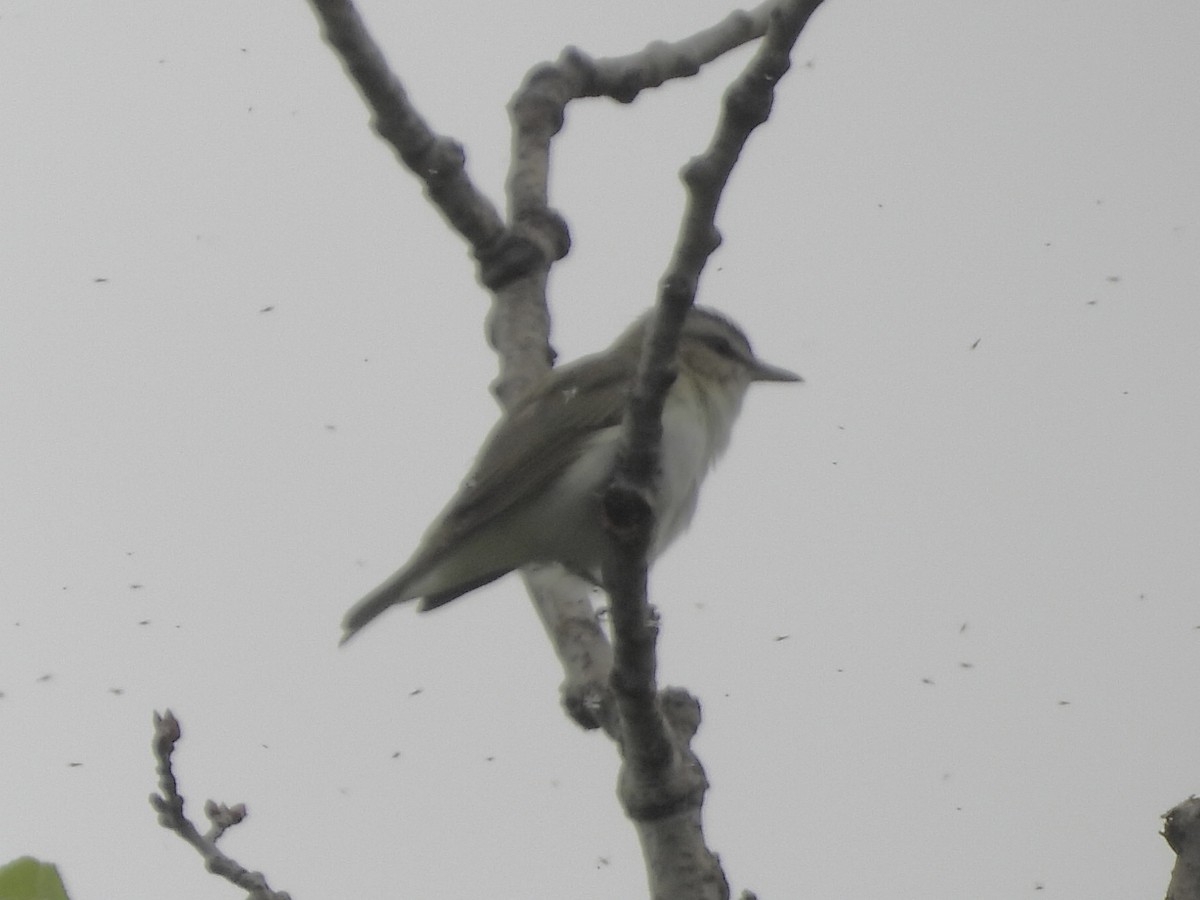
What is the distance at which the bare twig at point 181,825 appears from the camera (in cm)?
341

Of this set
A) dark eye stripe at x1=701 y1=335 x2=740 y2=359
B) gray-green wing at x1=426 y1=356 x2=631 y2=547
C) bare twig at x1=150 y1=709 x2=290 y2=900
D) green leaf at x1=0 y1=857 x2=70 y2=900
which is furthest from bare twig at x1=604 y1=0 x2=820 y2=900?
dark eye stripe at x1=701 y1=335 x2=740 y2=359

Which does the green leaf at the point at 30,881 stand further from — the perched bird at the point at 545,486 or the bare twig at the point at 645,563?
the perched bird at the point at 545,486

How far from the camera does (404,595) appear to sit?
514 centimetres

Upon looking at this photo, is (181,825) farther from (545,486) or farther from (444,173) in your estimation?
(444,173)

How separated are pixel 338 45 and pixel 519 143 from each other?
101 cm

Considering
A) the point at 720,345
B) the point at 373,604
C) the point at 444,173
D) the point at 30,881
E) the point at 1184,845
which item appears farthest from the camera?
the point at 720,345

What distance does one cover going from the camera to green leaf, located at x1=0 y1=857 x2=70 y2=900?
227 cm

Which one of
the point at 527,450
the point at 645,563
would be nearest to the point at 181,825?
the point at 645,563

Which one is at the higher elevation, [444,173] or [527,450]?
[444,173]

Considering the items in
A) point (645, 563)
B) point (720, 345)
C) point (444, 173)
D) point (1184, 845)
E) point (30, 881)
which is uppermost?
point (444, 173)

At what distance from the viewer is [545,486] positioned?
5.04 m

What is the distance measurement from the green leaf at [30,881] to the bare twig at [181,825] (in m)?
1.09

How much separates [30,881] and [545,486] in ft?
9.36

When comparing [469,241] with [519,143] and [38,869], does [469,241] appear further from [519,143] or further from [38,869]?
[38,869]
